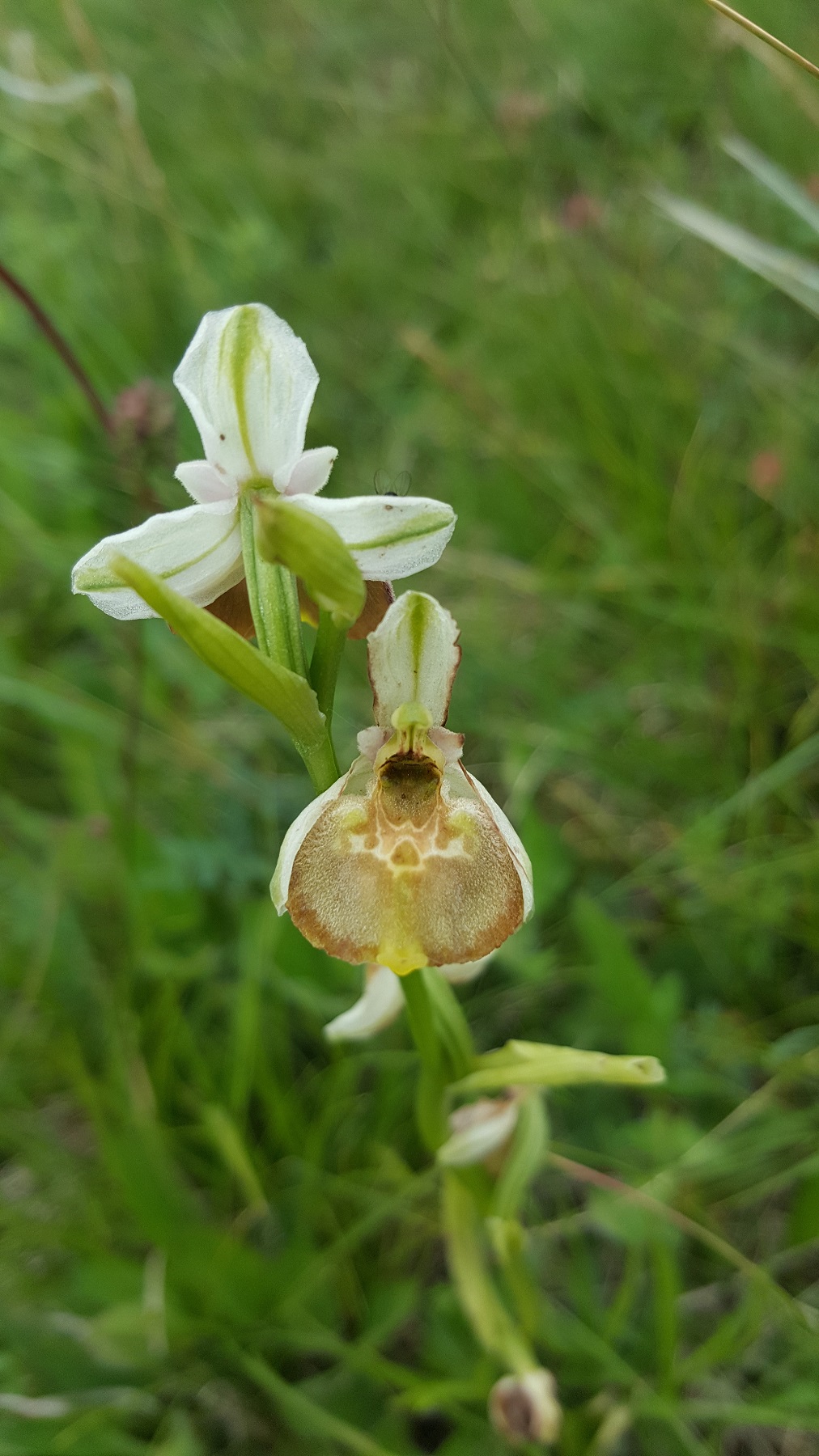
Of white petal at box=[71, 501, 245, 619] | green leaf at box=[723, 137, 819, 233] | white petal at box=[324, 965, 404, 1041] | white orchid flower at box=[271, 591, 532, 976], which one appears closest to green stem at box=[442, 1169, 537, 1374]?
white petal at box=[324, 965, 404, 1041]

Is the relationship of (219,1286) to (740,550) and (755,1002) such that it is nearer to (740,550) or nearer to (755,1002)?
(755,1002)

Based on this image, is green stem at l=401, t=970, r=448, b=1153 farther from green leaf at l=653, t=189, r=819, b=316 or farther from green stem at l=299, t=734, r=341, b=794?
green leaf at l=653, t=189, r=819, b=316

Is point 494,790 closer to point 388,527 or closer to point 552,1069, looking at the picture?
point 552,1069

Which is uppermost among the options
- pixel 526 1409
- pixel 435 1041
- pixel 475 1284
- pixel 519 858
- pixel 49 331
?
pixel 49 331

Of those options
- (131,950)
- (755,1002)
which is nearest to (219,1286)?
(131,950)

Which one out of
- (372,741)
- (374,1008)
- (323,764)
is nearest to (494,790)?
(374,1008)

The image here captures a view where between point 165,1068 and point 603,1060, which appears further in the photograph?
point 165,1068

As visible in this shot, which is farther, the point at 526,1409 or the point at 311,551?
the point at 526,1409

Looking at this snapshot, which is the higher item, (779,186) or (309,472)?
(779,186)
